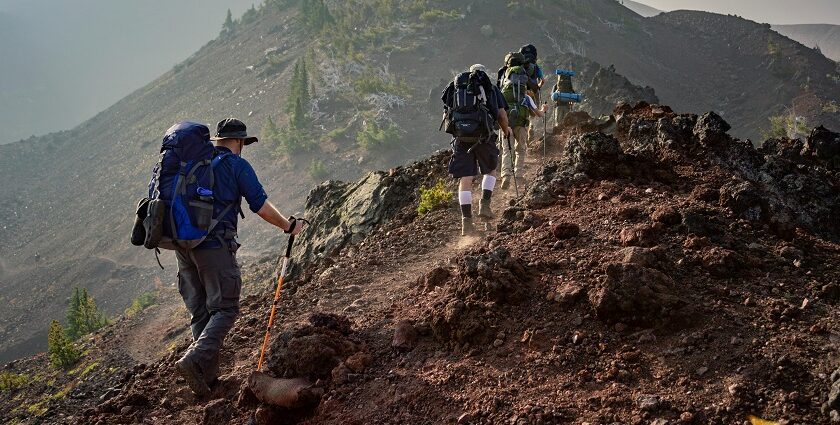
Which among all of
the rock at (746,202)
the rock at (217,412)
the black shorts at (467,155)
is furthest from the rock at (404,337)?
the black shorts at (467,155)

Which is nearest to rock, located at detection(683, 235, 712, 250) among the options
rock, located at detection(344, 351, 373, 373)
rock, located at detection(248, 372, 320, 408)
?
rock, located at detection(344, 351, 373, 373)

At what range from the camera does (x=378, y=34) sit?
70.7 metres

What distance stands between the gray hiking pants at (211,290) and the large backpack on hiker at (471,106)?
11.8ft

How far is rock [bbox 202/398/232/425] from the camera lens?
16.3 feet

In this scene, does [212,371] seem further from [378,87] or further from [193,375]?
[378,87]

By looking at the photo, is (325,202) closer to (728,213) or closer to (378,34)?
(728,213)

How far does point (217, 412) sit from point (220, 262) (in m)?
1.32

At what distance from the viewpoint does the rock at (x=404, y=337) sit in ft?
16.7

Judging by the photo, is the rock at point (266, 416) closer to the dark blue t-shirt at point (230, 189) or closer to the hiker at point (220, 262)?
the hiker at point (220, 262)

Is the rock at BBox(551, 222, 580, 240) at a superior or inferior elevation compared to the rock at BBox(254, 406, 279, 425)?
superior

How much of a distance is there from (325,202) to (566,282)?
34.6 feet

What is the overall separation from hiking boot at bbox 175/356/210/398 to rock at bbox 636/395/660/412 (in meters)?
3.76

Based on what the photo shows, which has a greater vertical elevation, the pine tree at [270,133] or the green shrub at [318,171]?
the pine tree at [270,133]

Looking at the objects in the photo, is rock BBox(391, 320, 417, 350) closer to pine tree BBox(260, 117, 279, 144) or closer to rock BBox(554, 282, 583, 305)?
rock BBox(554, 282, 583, 305)
